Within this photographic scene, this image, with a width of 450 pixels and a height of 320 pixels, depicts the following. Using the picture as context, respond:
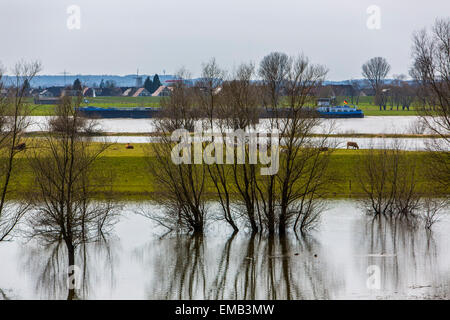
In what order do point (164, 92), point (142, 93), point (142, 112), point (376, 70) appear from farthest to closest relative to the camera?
point (142, 93)
point (376, 70)
point (142, 112)
point (164, 92)

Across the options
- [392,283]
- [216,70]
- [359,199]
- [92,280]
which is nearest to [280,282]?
[392,283]

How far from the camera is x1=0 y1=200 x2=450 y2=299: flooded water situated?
22.8 metres

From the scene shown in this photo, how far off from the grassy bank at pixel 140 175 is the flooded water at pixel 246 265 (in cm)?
908

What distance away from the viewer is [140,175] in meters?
46.4

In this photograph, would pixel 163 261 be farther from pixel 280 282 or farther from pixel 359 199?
pixel 359 199

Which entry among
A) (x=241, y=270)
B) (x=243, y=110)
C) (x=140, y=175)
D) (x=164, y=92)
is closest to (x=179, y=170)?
(x=243, y=110)

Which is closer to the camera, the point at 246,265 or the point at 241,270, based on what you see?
the point at 241,270

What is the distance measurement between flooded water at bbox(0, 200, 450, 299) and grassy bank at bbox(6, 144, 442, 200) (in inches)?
357

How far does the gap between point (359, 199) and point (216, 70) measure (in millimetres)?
13634

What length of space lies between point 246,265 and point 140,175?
21.5 m

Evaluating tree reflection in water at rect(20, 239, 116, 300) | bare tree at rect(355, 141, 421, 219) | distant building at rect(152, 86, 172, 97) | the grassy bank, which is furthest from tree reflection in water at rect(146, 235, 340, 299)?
the grassy bank

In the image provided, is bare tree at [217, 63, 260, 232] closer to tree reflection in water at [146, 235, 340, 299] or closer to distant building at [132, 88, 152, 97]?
tree reflection in water at [146, 235, 340, 299]

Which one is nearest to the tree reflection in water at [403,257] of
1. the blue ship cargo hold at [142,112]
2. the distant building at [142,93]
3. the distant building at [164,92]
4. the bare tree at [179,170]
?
the bare tree at [179,170]

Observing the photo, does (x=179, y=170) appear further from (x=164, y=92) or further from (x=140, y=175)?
(x=164, y=92)
